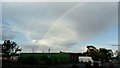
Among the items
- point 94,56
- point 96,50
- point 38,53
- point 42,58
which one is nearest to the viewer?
point 42,58

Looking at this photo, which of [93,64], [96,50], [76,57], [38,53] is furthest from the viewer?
[96,50]

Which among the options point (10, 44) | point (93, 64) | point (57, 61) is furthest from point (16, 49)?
point (93, 64)

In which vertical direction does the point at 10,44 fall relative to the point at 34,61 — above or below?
above

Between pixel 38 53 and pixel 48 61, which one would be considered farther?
pixel 38 53

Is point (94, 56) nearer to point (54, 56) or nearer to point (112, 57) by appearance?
point (112, 57)

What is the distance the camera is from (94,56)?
117 m

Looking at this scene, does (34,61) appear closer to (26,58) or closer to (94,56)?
(26,58)

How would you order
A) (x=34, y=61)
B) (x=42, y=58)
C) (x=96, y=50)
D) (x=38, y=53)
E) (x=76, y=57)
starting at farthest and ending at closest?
(x=96, y=50) → (x=76, y=57) → (x=38, y=53) → (x=42, y=58) → (x=34, y=61)

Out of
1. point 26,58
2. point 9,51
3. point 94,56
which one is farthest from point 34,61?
point 94,56

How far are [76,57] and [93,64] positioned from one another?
62.3 m

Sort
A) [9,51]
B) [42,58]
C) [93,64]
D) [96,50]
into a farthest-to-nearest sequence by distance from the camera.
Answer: [96,50] < [9,51] < [42,58] < [93,64]

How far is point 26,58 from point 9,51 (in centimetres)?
2605

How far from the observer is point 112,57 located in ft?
471

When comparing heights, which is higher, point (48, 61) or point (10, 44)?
point (10, 44)
